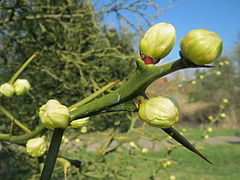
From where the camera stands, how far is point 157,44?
0.37 meters

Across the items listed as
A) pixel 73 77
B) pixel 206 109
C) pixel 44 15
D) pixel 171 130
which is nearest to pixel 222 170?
pixel 73 77

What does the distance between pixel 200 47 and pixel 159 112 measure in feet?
0.32

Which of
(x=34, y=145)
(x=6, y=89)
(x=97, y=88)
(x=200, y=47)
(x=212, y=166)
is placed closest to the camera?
(x=200, y=47)

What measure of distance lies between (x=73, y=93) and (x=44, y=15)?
0.70 meters

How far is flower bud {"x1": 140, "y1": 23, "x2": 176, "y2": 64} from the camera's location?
0.36 m

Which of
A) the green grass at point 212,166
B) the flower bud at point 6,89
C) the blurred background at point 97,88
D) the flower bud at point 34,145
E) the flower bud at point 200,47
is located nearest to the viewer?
the flower bud at point 200,47

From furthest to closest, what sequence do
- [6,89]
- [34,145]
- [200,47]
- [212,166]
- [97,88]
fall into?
[212,166] < [97,88] < [6,89] < [34,145] < [200,47]

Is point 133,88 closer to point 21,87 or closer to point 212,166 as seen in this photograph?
point 21,87

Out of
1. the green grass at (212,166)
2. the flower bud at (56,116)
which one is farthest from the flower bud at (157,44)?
the green grass at (212,166)

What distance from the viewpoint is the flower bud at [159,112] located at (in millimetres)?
352

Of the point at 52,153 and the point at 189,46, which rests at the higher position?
the point at 189,46

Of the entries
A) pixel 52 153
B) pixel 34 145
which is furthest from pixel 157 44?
pixel 34 145

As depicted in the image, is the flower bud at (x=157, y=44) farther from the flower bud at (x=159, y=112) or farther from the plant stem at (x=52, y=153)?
the plant stem at (x=52, y=153)

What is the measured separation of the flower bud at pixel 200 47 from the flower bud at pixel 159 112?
79 mm
